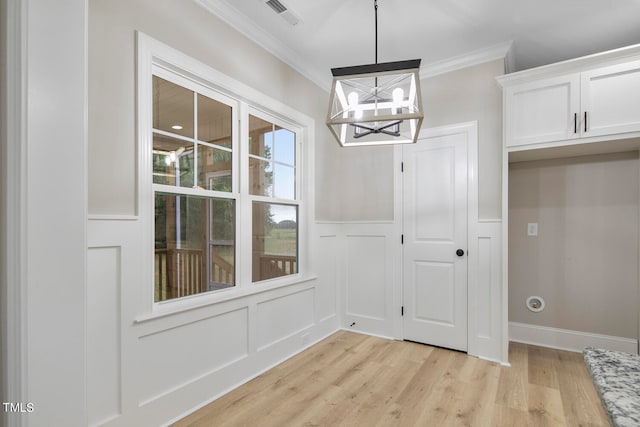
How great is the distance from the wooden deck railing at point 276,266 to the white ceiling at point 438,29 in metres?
1.88

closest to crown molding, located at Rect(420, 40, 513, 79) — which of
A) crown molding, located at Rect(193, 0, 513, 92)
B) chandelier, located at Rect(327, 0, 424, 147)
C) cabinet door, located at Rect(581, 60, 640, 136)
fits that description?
crown molding, located at Rect(193, 0, 513, 92)

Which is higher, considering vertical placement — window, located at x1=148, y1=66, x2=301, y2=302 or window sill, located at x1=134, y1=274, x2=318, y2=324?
window, located at x1=148, y1=66, x2=301, y2=302

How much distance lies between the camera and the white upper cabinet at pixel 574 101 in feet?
7.78

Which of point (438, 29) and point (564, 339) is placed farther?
point (564, 339)

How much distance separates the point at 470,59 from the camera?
3.05 meters

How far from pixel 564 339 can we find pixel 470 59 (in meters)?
2.92

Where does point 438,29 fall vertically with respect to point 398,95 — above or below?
above

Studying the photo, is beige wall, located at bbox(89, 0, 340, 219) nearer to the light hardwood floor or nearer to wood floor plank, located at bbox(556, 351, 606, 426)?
the light hardwood floor

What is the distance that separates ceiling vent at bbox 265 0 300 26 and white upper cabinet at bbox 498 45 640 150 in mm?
1864

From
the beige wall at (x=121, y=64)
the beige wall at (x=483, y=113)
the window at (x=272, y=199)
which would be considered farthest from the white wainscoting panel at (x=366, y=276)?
the beige wall at (x=121, y=64)

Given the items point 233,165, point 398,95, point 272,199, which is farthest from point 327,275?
point 398,95

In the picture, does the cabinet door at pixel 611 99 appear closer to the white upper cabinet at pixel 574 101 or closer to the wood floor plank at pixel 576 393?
the white upper cabinet at pixel 574 101

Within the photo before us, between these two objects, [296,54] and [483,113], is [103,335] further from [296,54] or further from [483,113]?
[483,113]

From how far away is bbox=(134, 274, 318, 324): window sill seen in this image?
1929 mm
